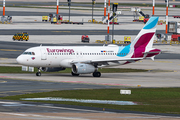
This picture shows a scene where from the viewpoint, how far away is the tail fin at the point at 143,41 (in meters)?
70.2

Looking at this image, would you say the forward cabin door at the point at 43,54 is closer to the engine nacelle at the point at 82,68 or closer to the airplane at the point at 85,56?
the airplane at the point at 85,56

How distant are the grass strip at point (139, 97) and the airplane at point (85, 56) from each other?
47.8ft

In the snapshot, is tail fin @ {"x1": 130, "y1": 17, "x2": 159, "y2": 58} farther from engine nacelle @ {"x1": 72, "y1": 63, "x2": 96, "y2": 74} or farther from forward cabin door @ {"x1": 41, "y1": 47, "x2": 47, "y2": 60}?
forward cabin door @ {"x1": 41, "y1": 47, "x2": 47, "y2": 60}

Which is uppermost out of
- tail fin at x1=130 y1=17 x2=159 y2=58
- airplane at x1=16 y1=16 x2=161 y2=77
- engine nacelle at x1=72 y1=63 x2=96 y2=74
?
tail fin at x1=130 y1=17 x2=159 y2=58

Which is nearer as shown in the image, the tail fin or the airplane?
the airplane

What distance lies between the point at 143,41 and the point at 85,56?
33.0 ft

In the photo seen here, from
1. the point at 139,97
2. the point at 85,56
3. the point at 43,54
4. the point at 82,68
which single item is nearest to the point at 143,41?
the point at 85,56

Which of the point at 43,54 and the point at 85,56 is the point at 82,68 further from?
the point at 43,54

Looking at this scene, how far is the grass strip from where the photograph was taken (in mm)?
39312

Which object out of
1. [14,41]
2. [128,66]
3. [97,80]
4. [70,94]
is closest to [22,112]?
[70,94]

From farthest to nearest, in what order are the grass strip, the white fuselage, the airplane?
the airplane → the white fuselage → the grass strip

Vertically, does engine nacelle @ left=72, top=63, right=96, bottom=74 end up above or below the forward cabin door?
below

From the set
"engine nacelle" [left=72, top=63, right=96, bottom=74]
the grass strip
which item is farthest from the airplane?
the grass strip

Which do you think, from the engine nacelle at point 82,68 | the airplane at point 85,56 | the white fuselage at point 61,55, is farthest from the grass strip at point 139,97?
the white fuselage at point 61,55
